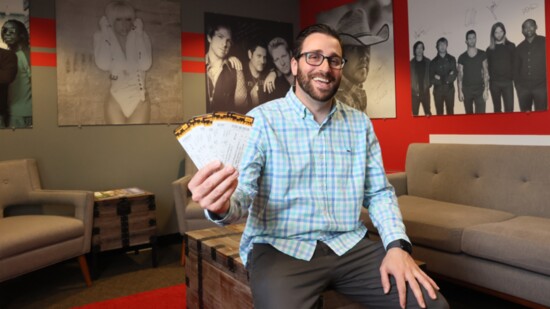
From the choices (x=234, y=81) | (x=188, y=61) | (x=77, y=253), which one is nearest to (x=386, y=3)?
(x=234, y=81)

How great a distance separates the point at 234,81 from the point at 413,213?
95.7 inches

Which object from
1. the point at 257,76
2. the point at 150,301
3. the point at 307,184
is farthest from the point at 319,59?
the point at 257,76

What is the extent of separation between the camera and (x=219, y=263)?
224 centimetres

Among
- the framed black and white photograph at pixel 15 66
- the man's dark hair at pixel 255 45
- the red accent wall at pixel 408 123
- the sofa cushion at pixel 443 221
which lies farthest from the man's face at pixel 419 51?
the framed black and white photograph at pixel 15 66

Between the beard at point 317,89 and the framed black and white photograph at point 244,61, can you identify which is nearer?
the beard at point 317,89

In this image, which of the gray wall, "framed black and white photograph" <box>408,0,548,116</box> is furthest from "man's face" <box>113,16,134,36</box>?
"framed black and white photograph" <box>408,0,548,116</box>

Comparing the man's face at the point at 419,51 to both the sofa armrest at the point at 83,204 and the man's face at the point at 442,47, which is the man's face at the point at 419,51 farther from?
the sofa armrest at the point at 83,204

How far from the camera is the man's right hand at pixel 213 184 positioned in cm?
117

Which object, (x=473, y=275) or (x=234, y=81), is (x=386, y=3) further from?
(x=473, y=275)

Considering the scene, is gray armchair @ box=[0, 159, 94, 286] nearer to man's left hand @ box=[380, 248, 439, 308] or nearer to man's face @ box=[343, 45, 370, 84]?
man's left hand @ box=[380, 248, 439, 308]

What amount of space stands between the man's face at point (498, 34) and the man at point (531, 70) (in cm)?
14

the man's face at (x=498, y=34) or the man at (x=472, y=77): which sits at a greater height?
the man's face at (x=498, y=34)

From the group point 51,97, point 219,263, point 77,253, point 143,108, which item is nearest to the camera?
point 219,263

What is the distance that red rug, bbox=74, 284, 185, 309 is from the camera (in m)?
2.79
